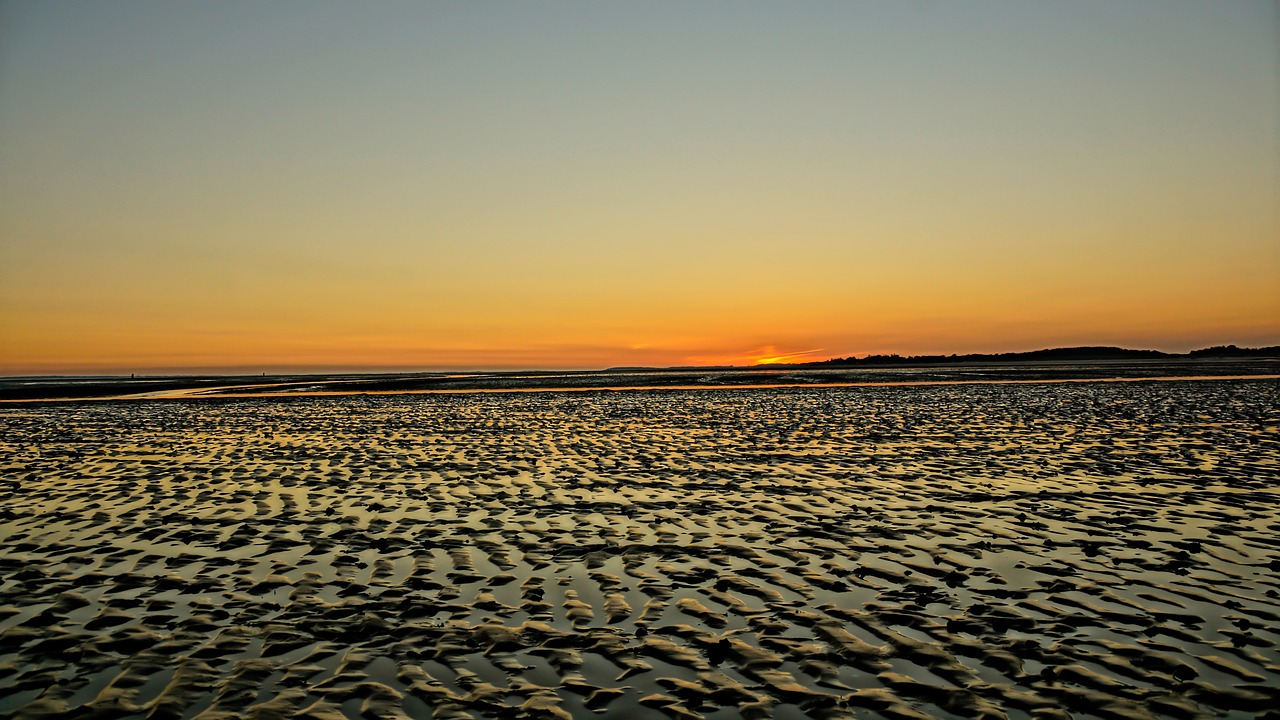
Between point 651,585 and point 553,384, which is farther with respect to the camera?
point 553,384

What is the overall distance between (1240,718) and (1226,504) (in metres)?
12.3

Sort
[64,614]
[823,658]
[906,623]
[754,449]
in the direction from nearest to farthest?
[823,658] → [906,623] → [64,614] → [754,449]

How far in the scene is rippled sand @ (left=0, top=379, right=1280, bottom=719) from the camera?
7.63 meters

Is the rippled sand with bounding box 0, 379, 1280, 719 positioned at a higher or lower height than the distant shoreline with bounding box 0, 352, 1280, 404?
lower

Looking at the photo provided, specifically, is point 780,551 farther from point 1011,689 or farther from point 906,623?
point 1011,689

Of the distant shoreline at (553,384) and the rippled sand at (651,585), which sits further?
the distant shoreline at (553,384)

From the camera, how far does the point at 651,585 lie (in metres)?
11.4

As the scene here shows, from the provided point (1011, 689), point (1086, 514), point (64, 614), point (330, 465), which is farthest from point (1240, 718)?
point (330, 465)

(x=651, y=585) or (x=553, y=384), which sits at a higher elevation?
(x=553, y=384)

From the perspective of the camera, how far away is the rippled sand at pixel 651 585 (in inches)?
300

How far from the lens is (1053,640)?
8867mm

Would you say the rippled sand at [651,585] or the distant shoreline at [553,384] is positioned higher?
the distant shoreline at [553,384]

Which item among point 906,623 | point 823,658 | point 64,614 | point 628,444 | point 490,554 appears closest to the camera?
point 823,658

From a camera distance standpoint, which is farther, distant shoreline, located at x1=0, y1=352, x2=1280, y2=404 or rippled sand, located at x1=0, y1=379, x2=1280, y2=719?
distant shoreline, located at x1=0, y1=352, x2=1280, y2=404
